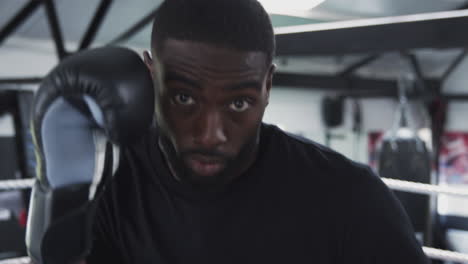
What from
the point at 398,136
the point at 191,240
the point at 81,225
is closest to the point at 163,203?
the point at 191,240

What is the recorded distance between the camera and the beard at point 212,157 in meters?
0.71

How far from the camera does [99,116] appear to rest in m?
0.63

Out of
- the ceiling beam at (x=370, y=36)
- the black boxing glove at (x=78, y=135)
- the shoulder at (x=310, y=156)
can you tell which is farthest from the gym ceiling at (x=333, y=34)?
the black boxing glove at (x=78, y=135)

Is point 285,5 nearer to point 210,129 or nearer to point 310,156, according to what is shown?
point 310,156

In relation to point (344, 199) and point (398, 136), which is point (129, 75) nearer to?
point (344, 199)

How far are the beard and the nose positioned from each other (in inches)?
0.6

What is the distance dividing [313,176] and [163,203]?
283mm

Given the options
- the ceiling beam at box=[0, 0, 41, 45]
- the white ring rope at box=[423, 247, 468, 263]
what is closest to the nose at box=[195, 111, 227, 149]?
the white ring rope at box=[423, 247, 468, 263]

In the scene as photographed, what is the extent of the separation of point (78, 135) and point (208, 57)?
229mm

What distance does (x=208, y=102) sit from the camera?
2.21 feet

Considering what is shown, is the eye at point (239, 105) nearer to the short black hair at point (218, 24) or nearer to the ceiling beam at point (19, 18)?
the short black hair at point (218, 24)

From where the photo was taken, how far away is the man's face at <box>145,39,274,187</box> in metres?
0.67

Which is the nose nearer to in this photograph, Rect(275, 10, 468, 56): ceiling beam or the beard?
the beard

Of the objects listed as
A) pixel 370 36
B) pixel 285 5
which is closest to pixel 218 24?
pixel 285 5
